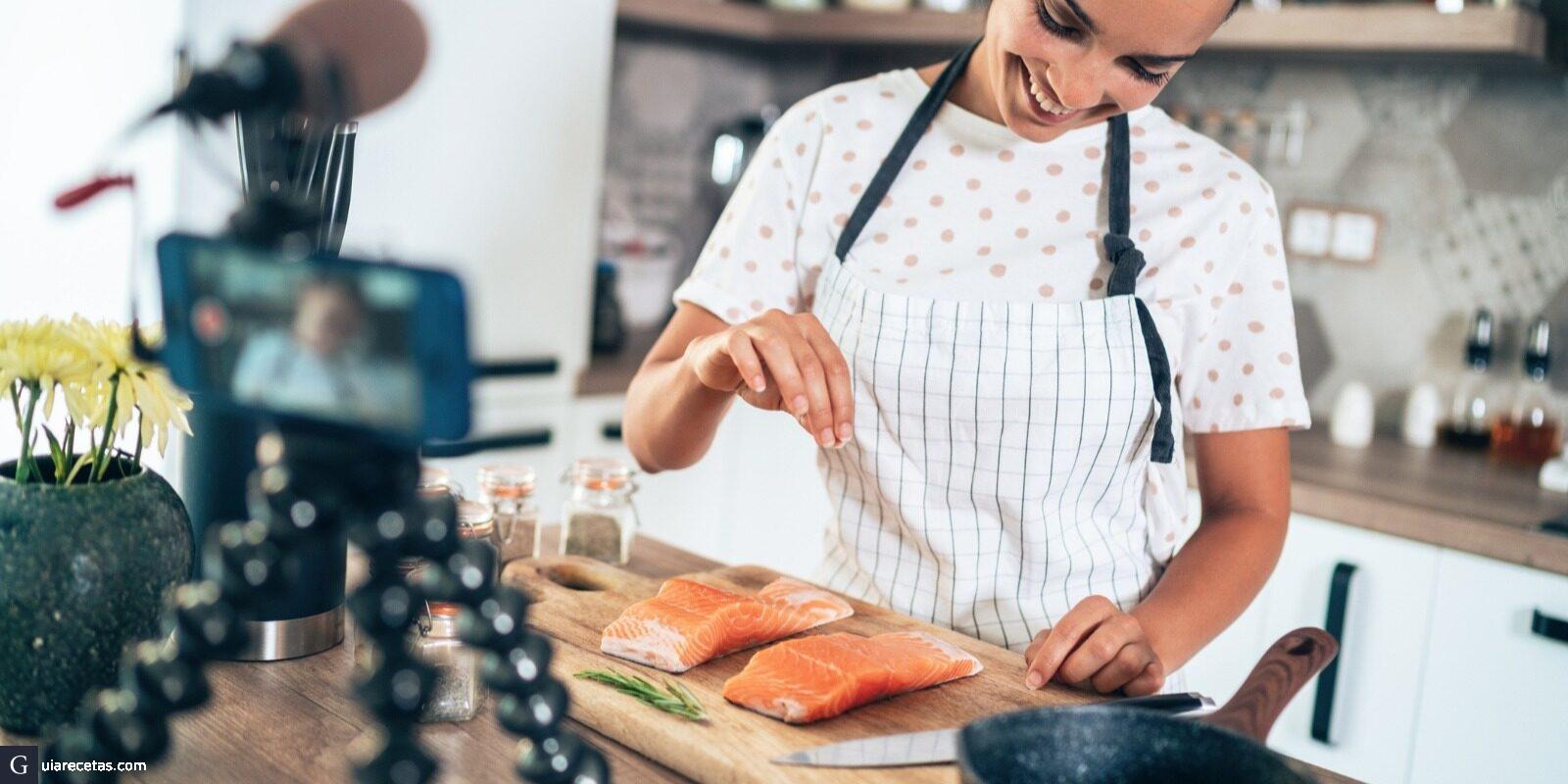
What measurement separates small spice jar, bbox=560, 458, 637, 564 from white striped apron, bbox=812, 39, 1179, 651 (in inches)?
9.5

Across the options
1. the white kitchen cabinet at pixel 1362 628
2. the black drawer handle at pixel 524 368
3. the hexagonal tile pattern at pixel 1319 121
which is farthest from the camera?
the hexagonal tile pattern at pixel 1319 121

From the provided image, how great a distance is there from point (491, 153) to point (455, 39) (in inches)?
8.6

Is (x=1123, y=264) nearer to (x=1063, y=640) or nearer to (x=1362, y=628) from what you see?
(x=1063, y=640)

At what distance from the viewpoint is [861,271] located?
1.33m

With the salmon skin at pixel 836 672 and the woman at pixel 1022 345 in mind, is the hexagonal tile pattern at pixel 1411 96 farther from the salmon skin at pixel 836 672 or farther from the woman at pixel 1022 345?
the salmon skin at pixel 836 672

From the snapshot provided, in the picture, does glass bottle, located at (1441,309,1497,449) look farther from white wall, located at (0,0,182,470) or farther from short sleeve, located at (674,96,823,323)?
white wall, located at (0,0,182,470)

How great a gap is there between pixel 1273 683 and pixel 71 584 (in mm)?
749

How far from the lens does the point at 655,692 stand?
36.2 inches

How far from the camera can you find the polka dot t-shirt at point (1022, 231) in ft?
4.17

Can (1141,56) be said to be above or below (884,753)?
above

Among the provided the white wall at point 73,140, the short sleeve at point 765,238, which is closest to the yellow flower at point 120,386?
the short sleeve at point 765,238

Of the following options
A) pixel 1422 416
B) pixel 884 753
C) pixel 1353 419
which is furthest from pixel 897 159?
pixel 1422 416

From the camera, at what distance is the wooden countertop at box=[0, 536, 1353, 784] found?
78cm

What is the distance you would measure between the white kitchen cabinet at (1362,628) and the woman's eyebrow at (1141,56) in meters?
1.22
